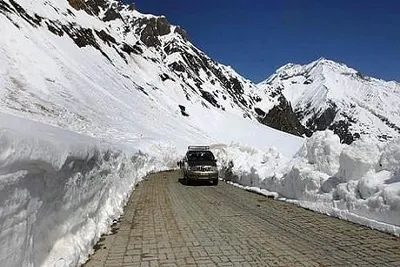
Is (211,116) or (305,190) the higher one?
(211,116)

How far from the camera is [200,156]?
26109mm

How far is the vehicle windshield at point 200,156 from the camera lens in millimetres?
25773

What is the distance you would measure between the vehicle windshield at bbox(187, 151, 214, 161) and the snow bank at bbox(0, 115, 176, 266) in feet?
53.0

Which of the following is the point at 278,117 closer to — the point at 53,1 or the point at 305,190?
the point at 53,1

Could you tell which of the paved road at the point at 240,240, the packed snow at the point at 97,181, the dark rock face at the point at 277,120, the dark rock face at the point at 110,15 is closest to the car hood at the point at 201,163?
the packed snow at the point at 97,181

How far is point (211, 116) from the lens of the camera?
120 m

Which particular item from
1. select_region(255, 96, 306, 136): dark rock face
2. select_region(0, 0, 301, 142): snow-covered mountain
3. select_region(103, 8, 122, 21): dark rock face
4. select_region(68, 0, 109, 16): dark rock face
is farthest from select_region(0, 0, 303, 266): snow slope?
select_region(255, 96, 306, 136): dark rock face

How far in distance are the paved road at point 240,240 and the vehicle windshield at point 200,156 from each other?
1179 centimetres

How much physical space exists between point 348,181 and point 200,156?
14.4 metres

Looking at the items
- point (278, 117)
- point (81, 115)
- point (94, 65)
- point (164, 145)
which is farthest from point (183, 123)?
point (278, 117)

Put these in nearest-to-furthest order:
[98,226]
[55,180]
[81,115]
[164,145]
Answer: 1. [55,180]
2. [98,226]
3. [164,145]
4. [81,115]

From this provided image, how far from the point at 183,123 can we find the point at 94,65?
21121 millimetres

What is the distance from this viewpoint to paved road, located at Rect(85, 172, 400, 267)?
736cm

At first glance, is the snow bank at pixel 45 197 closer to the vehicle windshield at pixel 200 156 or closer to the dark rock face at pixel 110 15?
the vehicle windshield at pixel 200 156
